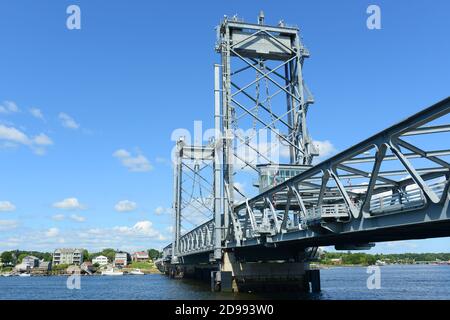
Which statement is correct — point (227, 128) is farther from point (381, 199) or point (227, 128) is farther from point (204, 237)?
point (381, 199)

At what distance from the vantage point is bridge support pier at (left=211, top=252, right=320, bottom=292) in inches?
2047

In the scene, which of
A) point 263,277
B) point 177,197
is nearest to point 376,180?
point 263,277

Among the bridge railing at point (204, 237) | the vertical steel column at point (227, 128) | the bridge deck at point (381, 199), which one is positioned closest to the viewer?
the bridge deck at point (381, 199)

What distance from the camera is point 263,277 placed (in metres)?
53.1

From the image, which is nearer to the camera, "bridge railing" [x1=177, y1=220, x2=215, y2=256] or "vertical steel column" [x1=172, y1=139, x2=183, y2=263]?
"bridge railing" [x1=177, y1=220, x2=215, y2=256]

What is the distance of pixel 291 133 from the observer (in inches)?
2219

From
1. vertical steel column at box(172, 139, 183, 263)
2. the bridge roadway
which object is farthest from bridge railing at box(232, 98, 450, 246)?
vertical steel column at box(172, 139, 183, 263)

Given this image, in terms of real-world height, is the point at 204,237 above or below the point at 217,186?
below

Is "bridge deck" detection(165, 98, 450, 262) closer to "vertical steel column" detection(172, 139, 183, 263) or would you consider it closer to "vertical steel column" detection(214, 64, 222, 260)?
"vertical steel column" detection(214, 64, 222, 260)

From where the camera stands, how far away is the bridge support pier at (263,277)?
52000 millimetres

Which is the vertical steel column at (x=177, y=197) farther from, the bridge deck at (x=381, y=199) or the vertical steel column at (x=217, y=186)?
the bridge deck at (x=381, y=199)

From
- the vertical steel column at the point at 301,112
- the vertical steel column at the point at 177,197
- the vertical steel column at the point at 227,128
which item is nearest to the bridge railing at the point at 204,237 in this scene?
the vertical steel column at the point at 227,128

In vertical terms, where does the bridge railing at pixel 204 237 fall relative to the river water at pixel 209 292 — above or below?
above
